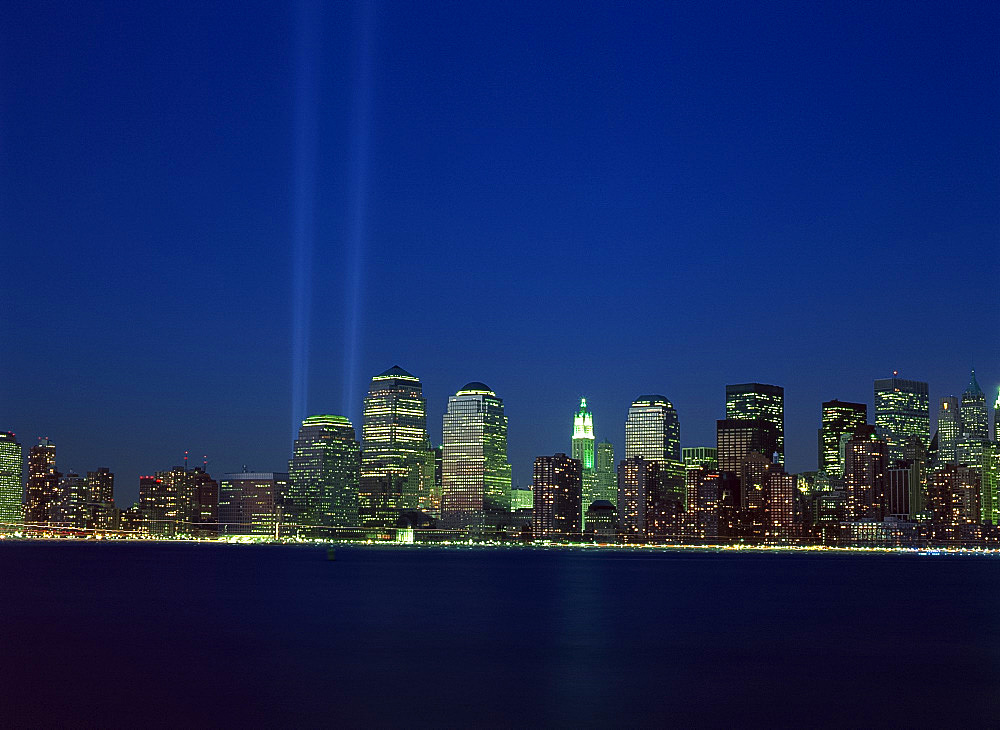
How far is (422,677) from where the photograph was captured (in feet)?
192

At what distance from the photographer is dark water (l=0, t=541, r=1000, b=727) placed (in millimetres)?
48781

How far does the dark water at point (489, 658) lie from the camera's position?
48.8m

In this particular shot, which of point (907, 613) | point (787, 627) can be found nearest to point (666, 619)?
point (787, 627)

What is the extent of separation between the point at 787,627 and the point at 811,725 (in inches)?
1765

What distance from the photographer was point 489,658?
67250 millimetres

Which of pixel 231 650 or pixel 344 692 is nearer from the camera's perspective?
pixel 344 692

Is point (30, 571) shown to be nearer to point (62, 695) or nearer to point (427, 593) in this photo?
point (427, 593)

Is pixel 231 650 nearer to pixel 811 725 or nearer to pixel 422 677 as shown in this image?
pixel 422 677

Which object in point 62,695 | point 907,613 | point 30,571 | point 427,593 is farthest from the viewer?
point 30,571

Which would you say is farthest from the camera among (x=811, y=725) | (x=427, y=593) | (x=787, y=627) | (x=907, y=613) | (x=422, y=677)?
(x=427, y=593)

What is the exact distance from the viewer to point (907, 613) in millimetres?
107812

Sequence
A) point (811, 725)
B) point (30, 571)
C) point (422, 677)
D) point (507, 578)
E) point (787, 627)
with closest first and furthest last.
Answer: point (811, 725) → point (422, 677) → point (787, 627) → point (507, 578) → point (30, 571)

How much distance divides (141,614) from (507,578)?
3264 inches

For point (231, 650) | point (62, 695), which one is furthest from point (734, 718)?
point (231, 650)
